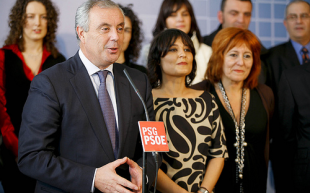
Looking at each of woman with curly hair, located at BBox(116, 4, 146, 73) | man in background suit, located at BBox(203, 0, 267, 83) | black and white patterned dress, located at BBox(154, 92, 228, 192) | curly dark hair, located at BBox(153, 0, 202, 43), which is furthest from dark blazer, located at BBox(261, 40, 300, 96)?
black and white patterned dress, located at BBox(154, 92, 228, 192)

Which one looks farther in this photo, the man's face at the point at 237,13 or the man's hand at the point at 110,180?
the man's face at the point at 237,13

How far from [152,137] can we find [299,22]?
114 inches

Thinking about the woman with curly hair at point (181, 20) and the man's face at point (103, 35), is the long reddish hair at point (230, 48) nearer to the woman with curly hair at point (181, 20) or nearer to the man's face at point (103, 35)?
the woman with curly hair at point (181, 20)

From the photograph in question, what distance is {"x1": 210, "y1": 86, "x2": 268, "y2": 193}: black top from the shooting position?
255 cm

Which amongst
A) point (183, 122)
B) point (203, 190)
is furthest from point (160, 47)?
point (203, 190)

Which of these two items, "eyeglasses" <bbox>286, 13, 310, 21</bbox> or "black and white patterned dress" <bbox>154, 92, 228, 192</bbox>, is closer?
"black and white patterned dress" <bbox>154, 92, 228, 192</bbox>

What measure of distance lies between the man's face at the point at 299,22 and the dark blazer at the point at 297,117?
3.08ft

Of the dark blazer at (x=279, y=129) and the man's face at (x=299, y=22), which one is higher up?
the man's face at (x=299, y=22)

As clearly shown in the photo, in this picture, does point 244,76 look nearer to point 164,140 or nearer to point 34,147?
point 164,140

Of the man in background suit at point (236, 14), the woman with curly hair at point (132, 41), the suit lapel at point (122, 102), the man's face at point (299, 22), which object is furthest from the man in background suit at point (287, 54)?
the suit lapel at point (122, 102)

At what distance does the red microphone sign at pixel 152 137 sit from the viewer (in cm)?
145

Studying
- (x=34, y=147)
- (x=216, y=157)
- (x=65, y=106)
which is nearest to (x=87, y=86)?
(x=65, y=106)

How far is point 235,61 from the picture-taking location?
2654mm

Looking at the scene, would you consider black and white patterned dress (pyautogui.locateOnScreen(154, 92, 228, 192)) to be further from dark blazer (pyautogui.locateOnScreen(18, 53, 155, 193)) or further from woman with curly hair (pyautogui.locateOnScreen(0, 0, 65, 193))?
woman with curly hair (pyautogui.locateOnScreen(0, 0, 65, 193))
